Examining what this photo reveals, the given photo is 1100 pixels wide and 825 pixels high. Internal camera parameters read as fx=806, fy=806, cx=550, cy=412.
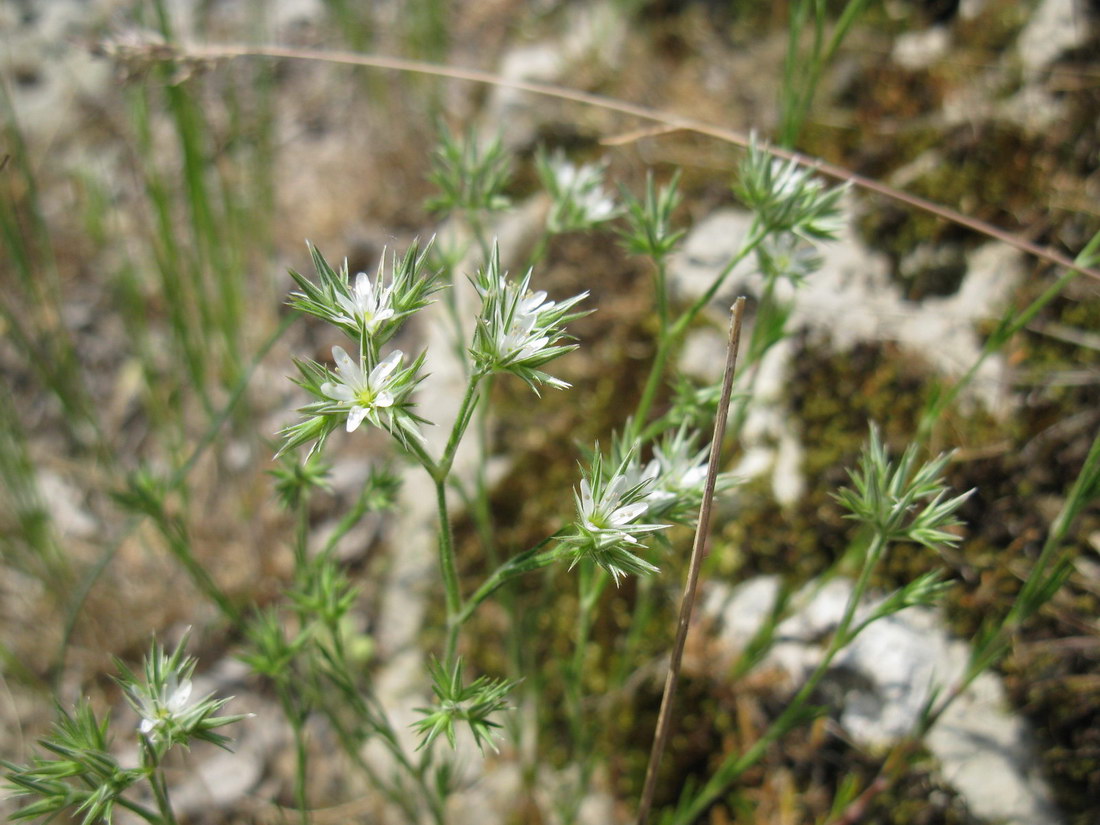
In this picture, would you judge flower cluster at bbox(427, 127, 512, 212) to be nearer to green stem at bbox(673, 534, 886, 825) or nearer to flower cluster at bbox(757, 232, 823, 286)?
flower cluster at bbox(757, 232, 823, 286)

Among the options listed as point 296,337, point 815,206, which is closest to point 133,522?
point 296,337

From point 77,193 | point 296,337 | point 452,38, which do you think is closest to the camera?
point 296,337

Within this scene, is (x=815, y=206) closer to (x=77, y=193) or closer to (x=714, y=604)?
(x=714, y=604)

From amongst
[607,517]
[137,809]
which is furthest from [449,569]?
[137,809]

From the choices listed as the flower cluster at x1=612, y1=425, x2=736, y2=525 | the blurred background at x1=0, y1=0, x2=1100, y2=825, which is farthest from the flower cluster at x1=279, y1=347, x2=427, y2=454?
the blurred background at x1=0, y1=0, x2=1100, y2=825

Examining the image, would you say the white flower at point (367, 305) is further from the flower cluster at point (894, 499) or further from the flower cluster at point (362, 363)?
the flower cluster at point (894, 499)

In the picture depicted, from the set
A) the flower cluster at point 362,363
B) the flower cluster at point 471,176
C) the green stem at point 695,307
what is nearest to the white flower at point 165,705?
the flower cluster at point 362,363
